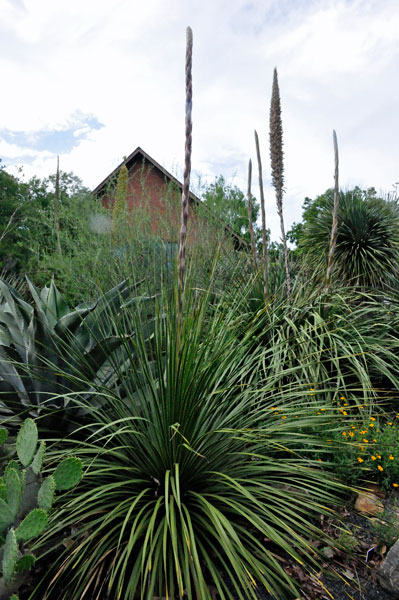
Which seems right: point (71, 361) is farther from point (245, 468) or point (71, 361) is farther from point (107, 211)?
point (107, 211)

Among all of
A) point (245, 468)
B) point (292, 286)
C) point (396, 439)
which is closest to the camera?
point (245, 468)

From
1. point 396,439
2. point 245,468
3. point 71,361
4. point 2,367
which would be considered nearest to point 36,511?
point 245,468

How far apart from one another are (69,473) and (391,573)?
1778 mm

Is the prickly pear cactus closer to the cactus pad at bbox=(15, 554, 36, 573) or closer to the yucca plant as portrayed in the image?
the cactus pad at bbox=(15, 554, 36, 573)

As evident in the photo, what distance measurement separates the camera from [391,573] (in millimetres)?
2252

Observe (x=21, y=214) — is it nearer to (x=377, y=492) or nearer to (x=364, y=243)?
(x=364, y=243)

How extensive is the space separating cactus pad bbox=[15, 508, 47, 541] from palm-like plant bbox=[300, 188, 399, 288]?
24.8 feet

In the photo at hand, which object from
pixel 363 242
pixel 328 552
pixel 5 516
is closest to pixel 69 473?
pixel 5 516

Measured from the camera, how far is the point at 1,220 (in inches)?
697

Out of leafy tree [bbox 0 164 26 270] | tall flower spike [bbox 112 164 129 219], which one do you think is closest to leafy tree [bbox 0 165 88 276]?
leafy tree [bbox 0 164 26 270]

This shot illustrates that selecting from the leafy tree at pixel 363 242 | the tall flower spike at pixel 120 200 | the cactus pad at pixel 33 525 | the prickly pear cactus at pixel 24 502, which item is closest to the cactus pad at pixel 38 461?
the prickly pear cactus at pixel 24 502

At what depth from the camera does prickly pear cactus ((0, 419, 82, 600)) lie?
5.47 feet

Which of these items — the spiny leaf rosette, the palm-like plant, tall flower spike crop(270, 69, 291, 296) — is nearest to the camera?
the spiny leaf rosette

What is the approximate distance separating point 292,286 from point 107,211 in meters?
5.76
